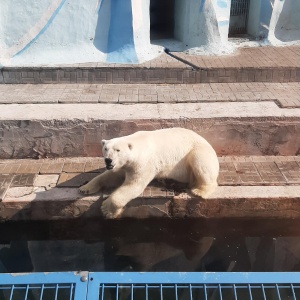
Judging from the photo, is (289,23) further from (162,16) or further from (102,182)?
(102,182)

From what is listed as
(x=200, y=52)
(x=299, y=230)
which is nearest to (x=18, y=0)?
(x=200, y=52)

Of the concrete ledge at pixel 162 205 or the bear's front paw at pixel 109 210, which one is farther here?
the concrete ledge at pixel 162 205

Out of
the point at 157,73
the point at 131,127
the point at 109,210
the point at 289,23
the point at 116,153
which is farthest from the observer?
the point at 289,23

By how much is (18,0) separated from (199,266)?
5.10 meters

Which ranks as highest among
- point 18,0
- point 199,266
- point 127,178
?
point 18,0

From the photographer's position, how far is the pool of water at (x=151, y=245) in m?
4.31

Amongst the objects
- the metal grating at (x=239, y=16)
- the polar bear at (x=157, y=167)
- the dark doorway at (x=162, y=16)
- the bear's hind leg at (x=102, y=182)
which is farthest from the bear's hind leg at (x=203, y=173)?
the dark doorway at (x=162, y=16)

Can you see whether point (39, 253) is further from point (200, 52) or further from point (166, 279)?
point (200, 52)

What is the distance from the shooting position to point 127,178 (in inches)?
166

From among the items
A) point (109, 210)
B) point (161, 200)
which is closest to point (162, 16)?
point (161, 200)

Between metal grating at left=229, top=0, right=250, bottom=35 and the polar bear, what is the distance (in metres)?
4.65

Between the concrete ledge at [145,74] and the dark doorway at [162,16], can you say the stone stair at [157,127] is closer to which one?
the concrete ledge at [145,74]

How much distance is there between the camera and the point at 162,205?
452cm

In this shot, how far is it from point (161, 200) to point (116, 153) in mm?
1041
